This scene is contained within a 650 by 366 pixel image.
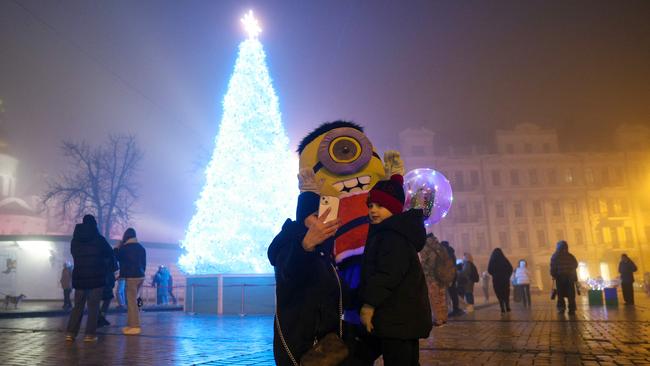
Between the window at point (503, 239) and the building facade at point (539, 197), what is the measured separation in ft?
0.30

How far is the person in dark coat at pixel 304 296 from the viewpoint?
2.40 m

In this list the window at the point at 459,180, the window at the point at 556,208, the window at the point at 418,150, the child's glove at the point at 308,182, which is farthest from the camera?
the window at the point at 459,180

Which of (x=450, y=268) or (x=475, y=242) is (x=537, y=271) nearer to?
(x=475, y=242)

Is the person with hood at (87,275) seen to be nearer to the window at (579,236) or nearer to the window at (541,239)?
the window at (541,239)

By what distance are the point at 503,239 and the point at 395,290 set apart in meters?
47.9

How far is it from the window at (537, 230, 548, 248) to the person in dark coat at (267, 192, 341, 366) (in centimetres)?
4942

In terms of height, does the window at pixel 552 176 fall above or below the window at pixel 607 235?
above

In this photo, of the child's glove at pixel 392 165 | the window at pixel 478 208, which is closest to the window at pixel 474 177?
the window at pixel 478 208

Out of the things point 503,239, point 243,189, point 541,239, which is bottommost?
point 541,239

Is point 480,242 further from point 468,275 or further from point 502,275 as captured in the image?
point 502,275

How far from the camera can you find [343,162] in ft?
13.4

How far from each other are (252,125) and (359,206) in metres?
12.2

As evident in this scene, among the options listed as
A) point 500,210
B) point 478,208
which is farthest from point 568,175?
point 478,208

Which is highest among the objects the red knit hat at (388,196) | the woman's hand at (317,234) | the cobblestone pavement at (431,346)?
the red knit hat at (388,196)
